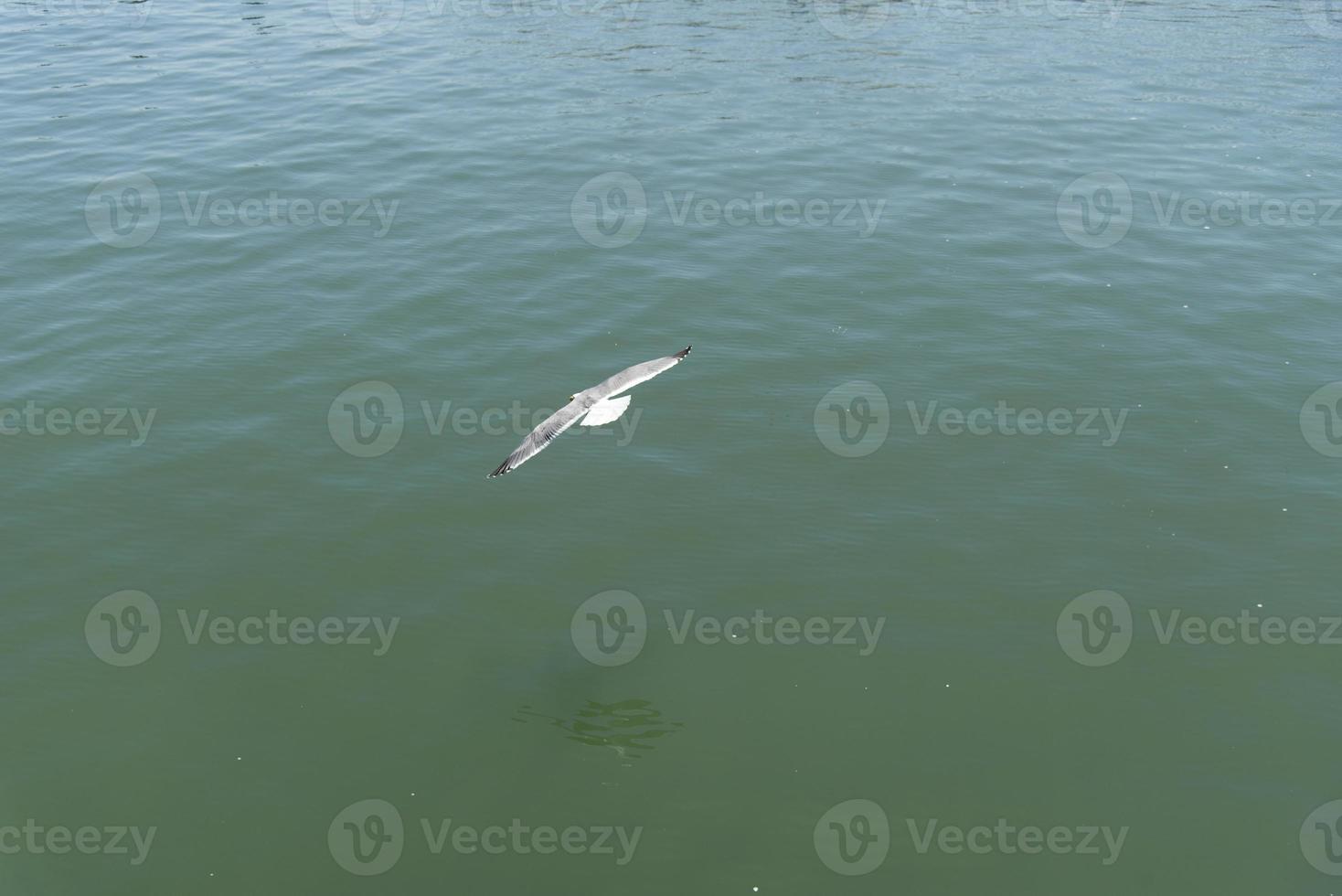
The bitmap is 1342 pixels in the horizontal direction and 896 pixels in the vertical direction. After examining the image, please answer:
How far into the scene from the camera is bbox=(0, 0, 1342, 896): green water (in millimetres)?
16078

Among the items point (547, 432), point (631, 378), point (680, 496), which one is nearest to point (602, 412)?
point (547, 432)

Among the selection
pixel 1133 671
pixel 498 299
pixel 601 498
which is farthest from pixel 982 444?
pixel 498 299

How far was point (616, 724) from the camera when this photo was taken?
17.4m

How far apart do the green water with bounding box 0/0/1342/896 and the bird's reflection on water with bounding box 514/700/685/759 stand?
0.19 feet

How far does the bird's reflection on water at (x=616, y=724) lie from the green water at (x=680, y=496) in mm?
56

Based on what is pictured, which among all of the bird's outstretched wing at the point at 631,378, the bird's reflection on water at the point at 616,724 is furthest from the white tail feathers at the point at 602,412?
the bird's reflection on water at the point at 616,724

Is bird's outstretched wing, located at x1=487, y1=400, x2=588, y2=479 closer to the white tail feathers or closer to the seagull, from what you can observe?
the seagull

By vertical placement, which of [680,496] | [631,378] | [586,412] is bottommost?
[680,496]

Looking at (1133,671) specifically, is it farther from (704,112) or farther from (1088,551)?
(704,112)

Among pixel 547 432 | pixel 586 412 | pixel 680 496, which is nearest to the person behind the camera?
pixel 547 432

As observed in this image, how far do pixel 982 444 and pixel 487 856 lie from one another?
12.4 meters

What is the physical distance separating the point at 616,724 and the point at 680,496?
213 inches

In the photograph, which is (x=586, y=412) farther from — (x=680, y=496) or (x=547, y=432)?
(x=680, y=496)

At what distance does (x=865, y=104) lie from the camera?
38.3m
